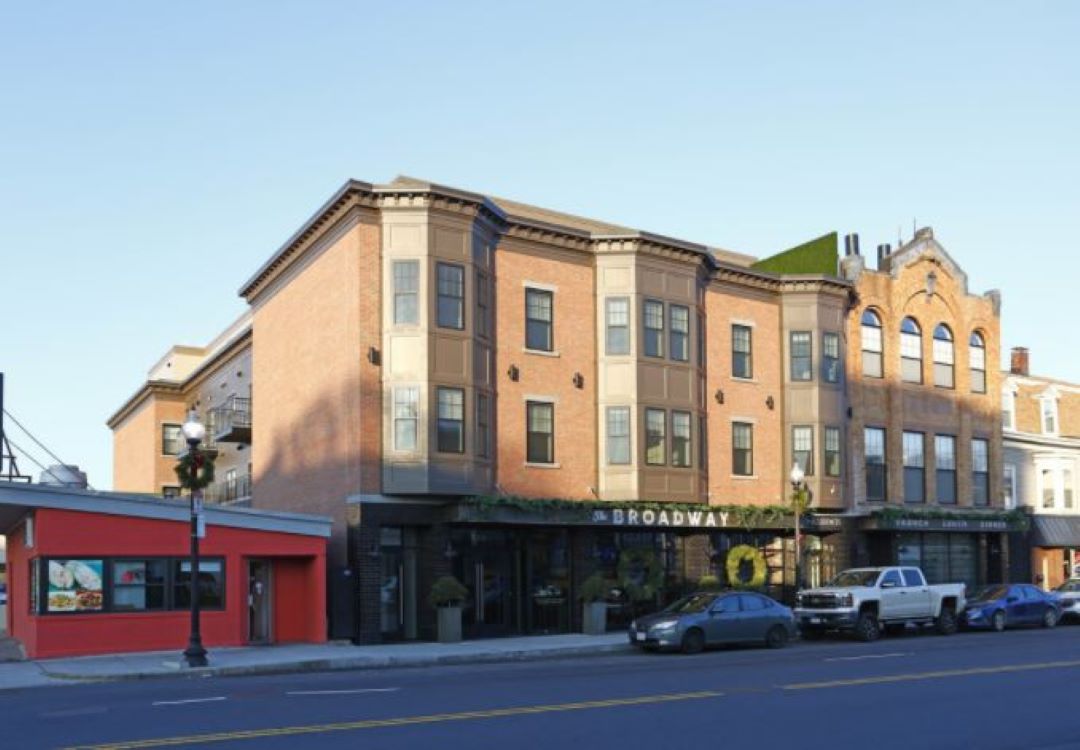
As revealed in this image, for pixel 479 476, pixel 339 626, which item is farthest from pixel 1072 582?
pixel 339 626

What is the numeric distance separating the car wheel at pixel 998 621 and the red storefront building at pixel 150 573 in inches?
747

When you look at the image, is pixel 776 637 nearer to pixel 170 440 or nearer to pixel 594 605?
pixel 594 605

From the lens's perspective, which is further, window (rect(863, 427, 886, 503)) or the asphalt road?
window (rect(863, 427, 886, 503))

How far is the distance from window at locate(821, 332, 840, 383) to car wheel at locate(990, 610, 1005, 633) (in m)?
8.60

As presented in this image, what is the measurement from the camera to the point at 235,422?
40625 mm

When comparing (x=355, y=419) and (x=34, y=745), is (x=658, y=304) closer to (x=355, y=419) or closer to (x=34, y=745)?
(x=355, y=419)

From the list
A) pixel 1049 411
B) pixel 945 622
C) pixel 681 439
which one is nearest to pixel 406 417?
pixel 681 439

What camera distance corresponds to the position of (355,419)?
97.9 ft

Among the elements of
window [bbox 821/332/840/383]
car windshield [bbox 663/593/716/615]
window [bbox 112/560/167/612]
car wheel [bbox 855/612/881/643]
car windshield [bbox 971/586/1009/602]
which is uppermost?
window [bbox 821/332/840/383]

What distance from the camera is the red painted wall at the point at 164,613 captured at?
26.4 m

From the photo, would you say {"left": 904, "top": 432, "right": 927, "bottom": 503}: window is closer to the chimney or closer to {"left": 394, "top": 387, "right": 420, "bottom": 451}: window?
the chimney

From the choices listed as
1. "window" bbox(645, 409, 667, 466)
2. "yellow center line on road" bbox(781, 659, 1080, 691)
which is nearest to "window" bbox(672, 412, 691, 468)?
"window" bbox(645, 409, 667, 466)

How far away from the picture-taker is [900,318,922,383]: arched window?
4250cm

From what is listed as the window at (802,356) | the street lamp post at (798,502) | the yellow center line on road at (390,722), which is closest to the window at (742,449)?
the street lamp post at (798,502)
